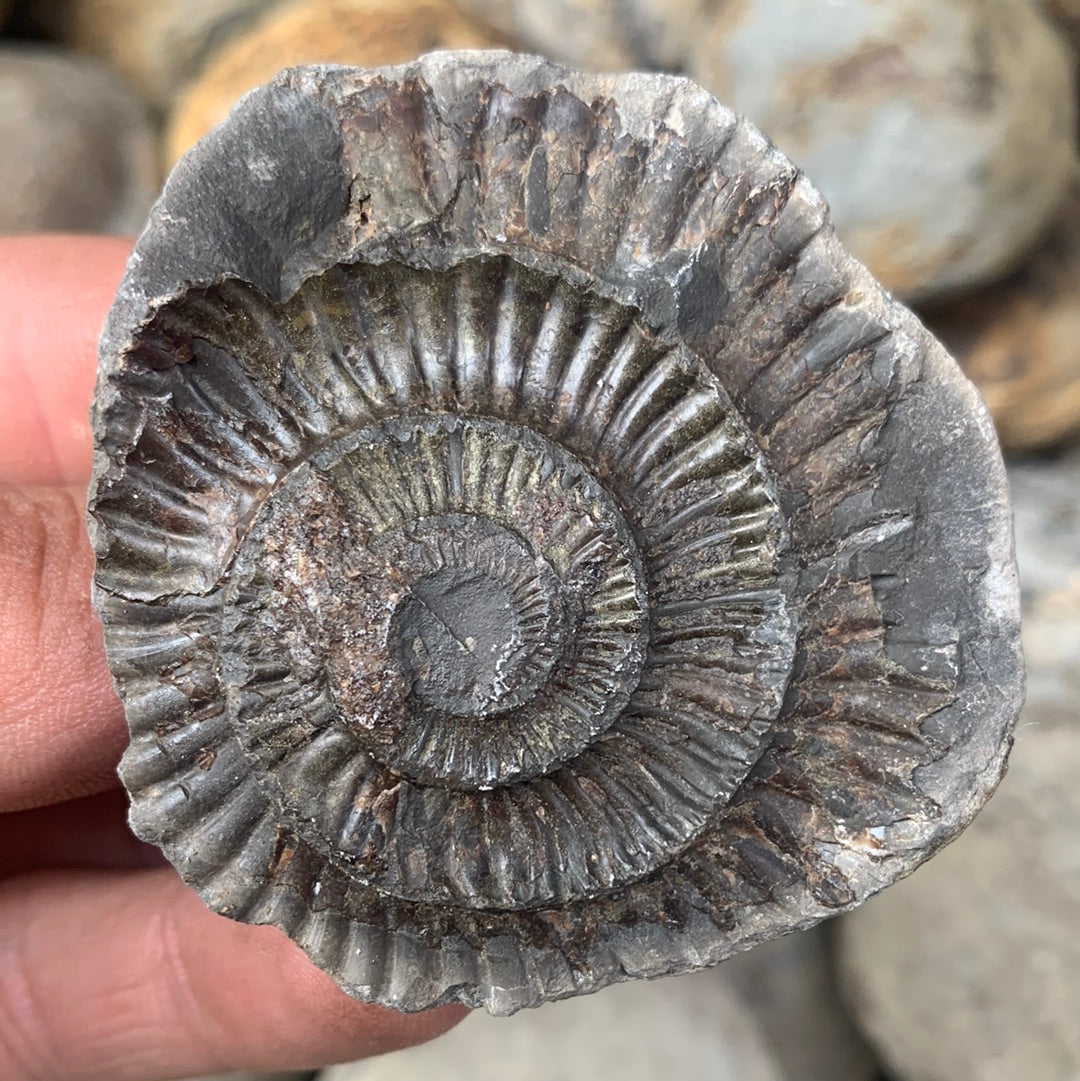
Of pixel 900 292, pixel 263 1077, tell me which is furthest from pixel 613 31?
pixel 263 1077

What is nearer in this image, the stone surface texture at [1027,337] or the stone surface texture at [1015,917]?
the stone surface texture at [1015,917]

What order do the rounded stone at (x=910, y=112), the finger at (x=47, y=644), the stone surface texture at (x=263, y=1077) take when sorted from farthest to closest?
the stone surface texture at (x=263, y=1077), the rounded stone at (x=910, y=112), the finger at (x=47, y=644)

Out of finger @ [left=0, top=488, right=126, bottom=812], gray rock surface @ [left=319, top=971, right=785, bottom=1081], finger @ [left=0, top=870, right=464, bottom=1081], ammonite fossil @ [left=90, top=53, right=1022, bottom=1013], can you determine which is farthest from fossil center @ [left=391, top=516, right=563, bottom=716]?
gray rock surface @ [left=319, top=971, right=785, bottom=1081]

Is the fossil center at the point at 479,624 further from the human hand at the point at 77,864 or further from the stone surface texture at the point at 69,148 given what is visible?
the stone surface texture at the point at 69,148

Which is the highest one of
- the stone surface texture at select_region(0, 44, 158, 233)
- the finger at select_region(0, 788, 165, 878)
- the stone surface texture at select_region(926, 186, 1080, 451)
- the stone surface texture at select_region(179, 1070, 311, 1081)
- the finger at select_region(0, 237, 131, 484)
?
the stone surface texture at select_region(926, 186, 1080, 451)

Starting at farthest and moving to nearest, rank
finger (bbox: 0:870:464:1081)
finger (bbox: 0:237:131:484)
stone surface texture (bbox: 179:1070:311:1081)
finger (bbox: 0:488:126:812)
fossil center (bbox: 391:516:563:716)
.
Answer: stone surface texture (bbox: 179:1070:311:1081) < finger (bbox: 0:237:131:484) < finger (bbox: 0:870:464:1081) < finger (bbox: 0:488:126:812) < fossil center (bbox: 391:516:563:716)

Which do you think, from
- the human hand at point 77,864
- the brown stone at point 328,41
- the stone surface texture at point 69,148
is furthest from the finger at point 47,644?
the brown stone at point 328,41

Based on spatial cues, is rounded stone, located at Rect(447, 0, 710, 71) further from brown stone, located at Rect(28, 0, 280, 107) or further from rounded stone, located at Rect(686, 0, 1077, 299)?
brown stone, located at Rect(28, 0, 280, 107)

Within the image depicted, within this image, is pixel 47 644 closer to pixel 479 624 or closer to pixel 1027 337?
pixel 479 624

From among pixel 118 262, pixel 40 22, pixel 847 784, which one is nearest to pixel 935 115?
pixel 847 784
